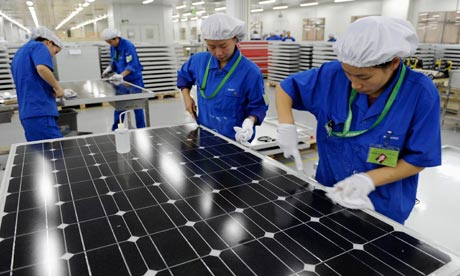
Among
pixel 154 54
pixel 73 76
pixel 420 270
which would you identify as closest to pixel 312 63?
pixel 154 54

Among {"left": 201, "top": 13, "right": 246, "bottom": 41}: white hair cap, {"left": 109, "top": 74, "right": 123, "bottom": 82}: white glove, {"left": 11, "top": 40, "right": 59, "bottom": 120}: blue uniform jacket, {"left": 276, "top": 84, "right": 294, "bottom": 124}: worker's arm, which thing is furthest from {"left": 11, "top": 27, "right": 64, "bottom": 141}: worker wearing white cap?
{"left": 276, "top": 84, "right": 294, "bottom": 124}: worker's arm

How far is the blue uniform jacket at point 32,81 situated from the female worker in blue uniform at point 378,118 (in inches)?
109

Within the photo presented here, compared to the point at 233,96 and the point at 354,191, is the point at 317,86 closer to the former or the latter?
the point at 354,191

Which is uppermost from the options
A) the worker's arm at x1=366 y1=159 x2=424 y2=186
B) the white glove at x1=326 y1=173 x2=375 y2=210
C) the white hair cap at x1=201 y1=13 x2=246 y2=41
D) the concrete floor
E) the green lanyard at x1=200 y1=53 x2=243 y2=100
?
the white hair cap at x1=201 y1=13 x2=246 y2=41

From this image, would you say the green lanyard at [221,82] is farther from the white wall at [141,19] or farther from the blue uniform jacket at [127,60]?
the white wall at [141,19]

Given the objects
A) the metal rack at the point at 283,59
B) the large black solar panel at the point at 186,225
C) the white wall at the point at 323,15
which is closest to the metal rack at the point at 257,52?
the metal rack at the point at 283,59

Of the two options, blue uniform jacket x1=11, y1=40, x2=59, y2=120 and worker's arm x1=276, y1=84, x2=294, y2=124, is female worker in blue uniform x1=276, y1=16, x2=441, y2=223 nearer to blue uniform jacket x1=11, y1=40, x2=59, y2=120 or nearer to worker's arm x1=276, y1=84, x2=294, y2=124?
worker's arm x1=276, y1=84, x2=294, y2=124

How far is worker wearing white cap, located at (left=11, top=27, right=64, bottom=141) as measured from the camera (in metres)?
3.29

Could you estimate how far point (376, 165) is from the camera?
1.63 m

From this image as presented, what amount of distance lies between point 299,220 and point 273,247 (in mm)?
212

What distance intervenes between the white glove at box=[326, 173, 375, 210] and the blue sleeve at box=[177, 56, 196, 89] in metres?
1.92

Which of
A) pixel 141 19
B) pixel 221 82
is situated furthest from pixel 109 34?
pixel 141 19

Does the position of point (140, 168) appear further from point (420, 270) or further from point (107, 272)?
point (420, 270)

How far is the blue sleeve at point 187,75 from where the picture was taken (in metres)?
3.04
